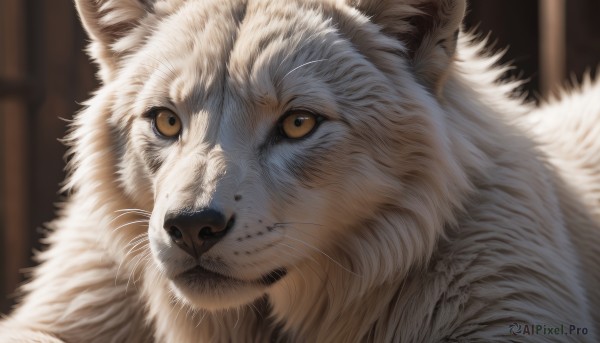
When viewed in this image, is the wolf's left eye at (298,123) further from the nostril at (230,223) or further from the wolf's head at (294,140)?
the nostril at (230,223)

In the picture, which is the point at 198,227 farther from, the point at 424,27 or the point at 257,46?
the point at 424,27

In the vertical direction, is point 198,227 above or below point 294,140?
below

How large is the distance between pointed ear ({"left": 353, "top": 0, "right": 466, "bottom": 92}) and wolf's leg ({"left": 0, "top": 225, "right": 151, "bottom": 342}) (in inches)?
53.1

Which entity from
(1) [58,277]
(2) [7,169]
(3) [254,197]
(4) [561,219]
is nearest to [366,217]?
(3) [254,197]

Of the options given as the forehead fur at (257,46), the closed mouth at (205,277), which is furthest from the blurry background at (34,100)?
the closed mouth at (205,277)

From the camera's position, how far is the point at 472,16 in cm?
699

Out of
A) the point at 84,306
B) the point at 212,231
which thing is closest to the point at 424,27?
the point at 212,231

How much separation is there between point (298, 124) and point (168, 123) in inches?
18.7

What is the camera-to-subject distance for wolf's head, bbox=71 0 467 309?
3.00 meters

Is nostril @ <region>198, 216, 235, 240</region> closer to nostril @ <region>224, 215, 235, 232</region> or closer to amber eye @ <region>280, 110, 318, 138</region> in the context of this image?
nostril @ <region>224, 215, 235, 232</region>

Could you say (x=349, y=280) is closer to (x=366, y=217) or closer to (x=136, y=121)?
(x=366, y=217)

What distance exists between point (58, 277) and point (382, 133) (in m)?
1.54

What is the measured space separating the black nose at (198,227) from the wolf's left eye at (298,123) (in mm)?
438

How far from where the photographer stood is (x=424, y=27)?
3375mm
